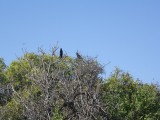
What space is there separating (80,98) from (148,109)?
672cm

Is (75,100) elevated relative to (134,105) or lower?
lower

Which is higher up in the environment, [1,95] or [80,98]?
[1,95]

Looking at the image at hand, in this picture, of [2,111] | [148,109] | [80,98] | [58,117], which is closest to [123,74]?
[148,109]

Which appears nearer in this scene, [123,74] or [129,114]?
[129,114]

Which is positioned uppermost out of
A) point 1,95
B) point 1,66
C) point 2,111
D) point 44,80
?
point 1,66

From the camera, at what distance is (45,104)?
64.8 feet

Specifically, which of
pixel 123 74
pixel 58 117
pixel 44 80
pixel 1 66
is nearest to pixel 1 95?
pixel 1 66

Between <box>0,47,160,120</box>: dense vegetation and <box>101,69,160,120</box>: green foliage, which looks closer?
<box>0,47,160,120</box>: dense vegetation

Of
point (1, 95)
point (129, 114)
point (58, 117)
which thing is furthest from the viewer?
point (1, 95)

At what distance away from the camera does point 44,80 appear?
2062 cm

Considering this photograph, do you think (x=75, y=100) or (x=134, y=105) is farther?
(x=134, y=105)

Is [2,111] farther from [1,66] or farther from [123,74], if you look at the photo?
[1,66]

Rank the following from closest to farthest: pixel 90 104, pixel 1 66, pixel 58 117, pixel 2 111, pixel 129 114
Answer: pixel 58 117 < pixel 90 104 < pixel 129 114 < pixel 2 111 < pixel 1 66

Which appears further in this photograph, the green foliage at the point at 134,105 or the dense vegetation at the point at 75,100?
the green foliage at the point at 134,105
